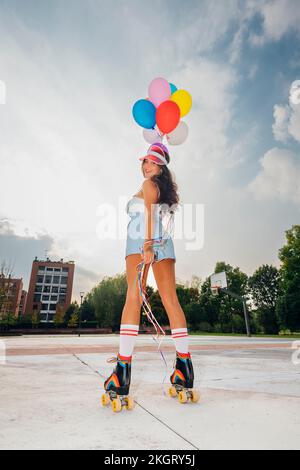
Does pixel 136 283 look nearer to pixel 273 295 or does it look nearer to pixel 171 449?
pixel 171 449

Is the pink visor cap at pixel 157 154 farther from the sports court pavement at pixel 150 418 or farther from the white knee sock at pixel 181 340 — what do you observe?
the sports court pavement at pixel 150 418

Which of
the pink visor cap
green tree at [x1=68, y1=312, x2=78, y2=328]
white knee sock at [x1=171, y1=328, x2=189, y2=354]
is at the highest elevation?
the pink visor cap

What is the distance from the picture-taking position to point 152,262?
2156mm

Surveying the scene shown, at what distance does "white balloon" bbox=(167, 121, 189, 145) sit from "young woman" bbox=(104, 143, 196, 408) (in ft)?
2.03

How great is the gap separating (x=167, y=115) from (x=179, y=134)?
→ 329 millimetres

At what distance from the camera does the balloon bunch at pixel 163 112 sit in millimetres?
2812

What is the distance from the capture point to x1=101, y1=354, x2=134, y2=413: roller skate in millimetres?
1608

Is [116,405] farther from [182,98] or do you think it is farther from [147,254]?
[182,98]

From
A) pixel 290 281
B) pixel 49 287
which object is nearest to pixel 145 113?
pixel 290 281

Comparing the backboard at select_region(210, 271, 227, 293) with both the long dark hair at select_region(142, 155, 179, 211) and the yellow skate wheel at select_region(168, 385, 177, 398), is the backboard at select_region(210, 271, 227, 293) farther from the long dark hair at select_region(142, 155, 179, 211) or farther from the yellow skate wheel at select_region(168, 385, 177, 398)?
the yellow skate wheel at select_region(168, 385, 177, 398)

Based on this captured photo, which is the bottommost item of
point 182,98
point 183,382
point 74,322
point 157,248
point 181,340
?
point 74,322

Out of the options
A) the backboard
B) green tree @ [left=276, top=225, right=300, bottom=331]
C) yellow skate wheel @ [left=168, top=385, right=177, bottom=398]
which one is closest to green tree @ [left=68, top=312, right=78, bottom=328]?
the backboard

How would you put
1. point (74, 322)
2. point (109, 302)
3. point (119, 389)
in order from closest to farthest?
point (119, 389)
point (109, 302)
point (74, 322)

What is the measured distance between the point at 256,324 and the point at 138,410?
152ft
